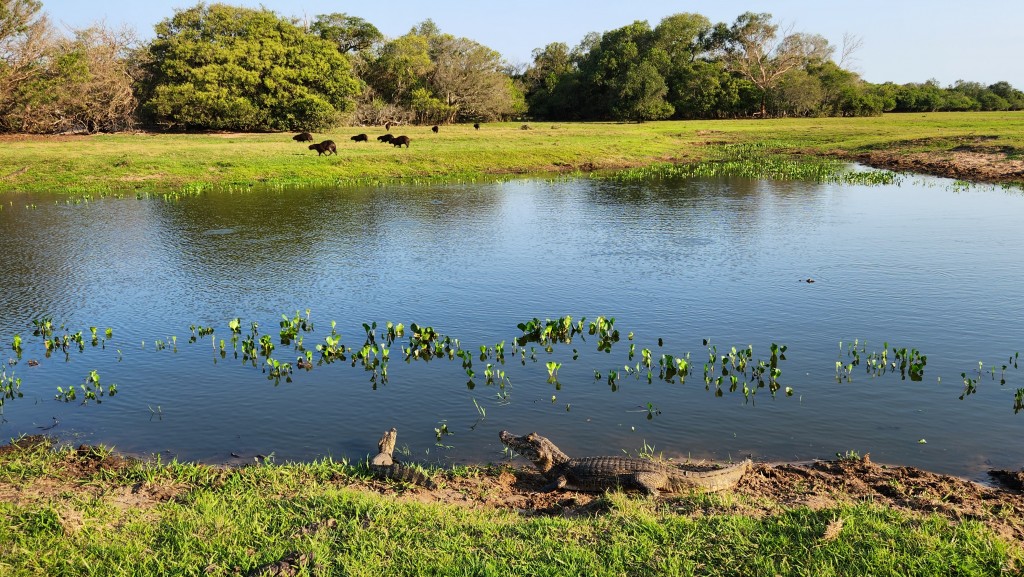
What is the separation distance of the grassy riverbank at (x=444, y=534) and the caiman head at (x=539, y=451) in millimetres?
681

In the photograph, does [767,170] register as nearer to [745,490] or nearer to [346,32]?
[745,490]

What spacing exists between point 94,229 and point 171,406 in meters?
16.0

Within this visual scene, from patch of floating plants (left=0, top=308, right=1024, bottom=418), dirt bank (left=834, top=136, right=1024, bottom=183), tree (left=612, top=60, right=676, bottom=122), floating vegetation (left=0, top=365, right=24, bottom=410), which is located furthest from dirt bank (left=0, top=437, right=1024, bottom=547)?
tree (left=612, top=60, right=676, bottom=122)

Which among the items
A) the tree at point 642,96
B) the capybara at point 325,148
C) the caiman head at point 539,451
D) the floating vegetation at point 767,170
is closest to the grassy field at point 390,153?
the capybara at point 325,148

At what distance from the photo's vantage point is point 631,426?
978cm

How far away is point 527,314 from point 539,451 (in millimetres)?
6592

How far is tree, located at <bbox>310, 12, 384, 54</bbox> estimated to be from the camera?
74062 mm

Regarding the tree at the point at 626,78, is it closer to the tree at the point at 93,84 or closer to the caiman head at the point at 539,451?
the tree at the point at 93,84

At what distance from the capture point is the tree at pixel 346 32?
243 ft

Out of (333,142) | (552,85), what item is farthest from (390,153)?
(552,85)

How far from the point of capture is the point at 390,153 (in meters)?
42.2

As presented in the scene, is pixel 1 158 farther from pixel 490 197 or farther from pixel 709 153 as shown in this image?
pixel 709 153

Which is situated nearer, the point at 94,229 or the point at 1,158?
the point at 94,229

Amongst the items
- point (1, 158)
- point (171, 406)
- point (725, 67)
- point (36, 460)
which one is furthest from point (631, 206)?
point (725, 67)
